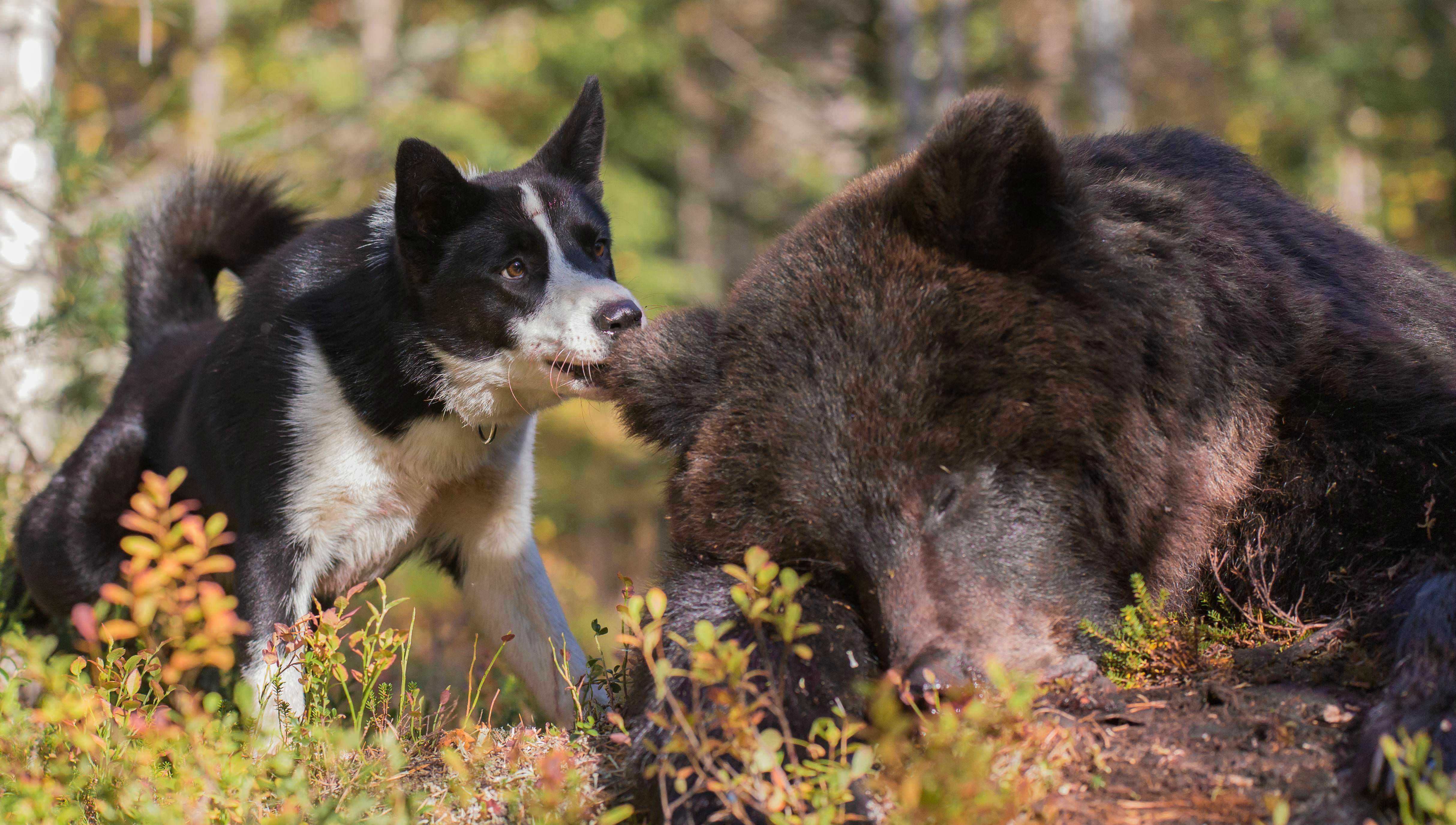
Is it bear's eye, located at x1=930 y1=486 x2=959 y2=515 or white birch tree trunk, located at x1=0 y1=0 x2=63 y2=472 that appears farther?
white birch tree trunk, located at x1=0 y1=0 x2=63 y2=472

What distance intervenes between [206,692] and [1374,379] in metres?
4.47

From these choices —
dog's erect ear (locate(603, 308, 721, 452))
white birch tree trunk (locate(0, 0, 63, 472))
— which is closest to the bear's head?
dog's erect ear (locate(603, 308, 721, 452))

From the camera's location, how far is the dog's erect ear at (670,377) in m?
3.09

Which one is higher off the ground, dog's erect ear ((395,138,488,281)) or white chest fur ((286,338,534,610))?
dog's erect ear ((395,138,488,281))

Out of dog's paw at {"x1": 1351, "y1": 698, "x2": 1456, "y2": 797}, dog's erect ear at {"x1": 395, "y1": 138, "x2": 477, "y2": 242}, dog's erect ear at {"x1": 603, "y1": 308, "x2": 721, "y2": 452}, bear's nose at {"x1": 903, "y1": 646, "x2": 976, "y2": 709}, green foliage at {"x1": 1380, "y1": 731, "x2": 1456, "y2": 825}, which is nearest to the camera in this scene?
green foliage at {"x1": 1380, "y1": 731, "x2": 1456, "y2": 825}

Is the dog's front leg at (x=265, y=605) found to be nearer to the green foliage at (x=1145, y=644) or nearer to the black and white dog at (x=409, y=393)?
the black and white dog at (x=409, y=393)

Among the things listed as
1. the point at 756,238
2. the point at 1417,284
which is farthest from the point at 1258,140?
the point at 1417,284

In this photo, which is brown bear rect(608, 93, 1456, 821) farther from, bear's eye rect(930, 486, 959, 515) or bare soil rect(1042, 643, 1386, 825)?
bare soil rect(1042, 643, 1386, 825)

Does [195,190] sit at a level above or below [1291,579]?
above

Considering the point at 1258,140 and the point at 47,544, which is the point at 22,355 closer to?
the point at 47,544

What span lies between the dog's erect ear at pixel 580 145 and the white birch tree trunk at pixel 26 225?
4361 mm

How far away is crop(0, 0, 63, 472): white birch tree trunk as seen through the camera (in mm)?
7488

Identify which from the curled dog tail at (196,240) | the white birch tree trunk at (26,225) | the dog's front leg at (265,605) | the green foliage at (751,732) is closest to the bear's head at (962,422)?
the green foliage at (751,732)

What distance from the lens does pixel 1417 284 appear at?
3.37 m
